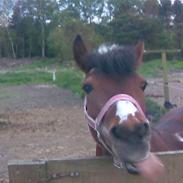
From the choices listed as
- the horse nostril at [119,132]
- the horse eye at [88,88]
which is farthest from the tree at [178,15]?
the horse nostril at [119,132]

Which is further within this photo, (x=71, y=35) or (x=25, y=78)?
(x=25, y=78)

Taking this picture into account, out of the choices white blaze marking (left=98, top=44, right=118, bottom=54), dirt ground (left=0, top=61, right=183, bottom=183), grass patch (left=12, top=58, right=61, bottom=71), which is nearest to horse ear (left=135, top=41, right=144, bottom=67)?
white blaze marking (left=98, top=44, right=118, bottom=54)

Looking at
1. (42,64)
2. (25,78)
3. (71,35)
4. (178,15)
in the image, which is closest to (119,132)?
(71,35)

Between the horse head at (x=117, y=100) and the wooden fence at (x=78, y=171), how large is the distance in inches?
3.6

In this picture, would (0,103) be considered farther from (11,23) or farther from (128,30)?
(11,23)

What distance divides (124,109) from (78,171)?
0.38m

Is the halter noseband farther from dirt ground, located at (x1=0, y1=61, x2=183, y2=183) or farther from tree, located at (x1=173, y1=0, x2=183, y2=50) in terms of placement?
tree, located at (x1=173, y1=0, x2=183, y2=50)

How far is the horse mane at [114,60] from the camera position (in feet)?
7.93

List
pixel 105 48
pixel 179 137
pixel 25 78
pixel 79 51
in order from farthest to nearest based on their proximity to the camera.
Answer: pixel 25 78, pixel 179 137, pixel 79 51, pixel 105 48

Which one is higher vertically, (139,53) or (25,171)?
(139,53)

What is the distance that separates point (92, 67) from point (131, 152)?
70 cm

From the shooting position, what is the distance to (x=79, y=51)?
107 inches

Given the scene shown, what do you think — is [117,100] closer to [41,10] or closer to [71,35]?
[71,35]

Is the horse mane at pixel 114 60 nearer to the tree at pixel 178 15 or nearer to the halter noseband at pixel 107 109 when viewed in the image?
the halter noseband at pixel 107 109
